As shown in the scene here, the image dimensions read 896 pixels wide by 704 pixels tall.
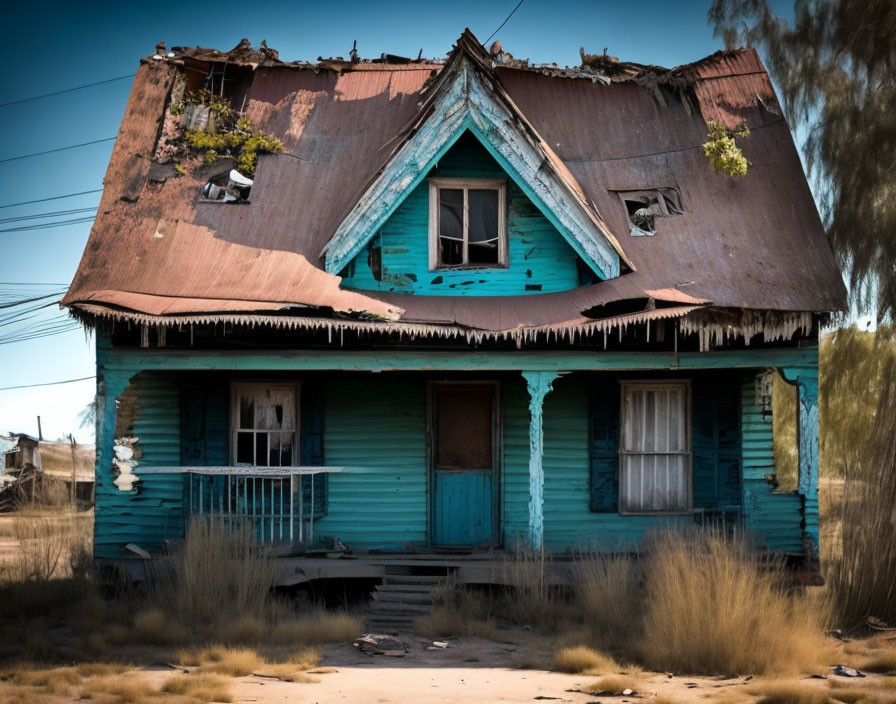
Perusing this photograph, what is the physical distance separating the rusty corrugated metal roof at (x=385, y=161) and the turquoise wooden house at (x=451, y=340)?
0.05 meters

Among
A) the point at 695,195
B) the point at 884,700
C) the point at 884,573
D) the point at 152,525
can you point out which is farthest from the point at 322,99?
the point at 884,700

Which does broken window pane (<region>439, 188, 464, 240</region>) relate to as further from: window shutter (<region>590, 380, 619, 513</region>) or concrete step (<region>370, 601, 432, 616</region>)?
concrete step (<region>370, 601, 432, 616</region>)

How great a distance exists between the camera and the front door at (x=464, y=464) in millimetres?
13914

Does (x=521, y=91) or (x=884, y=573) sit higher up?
(x=521, y=91)

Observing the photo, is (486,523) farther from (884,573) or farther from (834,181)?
(834,181)

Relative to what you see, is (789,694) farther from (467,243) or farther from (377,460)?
(467,243)

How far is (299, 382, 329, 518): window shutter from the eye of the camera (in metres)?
13.8

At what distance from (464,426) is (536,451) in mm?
1865

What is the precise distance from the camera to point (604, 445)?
45.7 ft

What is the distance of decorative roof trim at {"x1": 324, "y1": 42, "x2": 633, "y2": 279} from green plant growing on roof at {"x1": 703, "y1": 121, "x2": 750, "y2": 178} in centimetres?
233

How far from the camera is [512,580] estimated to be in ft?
39.2

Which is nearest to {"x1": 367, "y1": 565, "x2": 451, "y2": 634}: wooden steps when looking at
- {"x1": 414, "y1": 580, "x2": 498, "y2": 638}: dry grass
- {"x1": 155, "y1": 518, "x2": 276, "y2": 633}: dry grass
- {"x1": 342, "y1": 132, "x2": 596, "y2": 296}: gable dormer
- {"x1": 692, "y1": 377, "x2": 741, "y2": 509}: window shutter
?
{"x1": 414, "y1": 580, "x2": 498, "y2": 638}: dry grass

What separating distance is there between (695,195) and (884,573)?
229 inches

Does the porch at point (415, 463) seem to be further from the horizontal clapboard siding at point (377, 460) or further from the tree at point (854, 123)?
the tree at point (854, 123)
